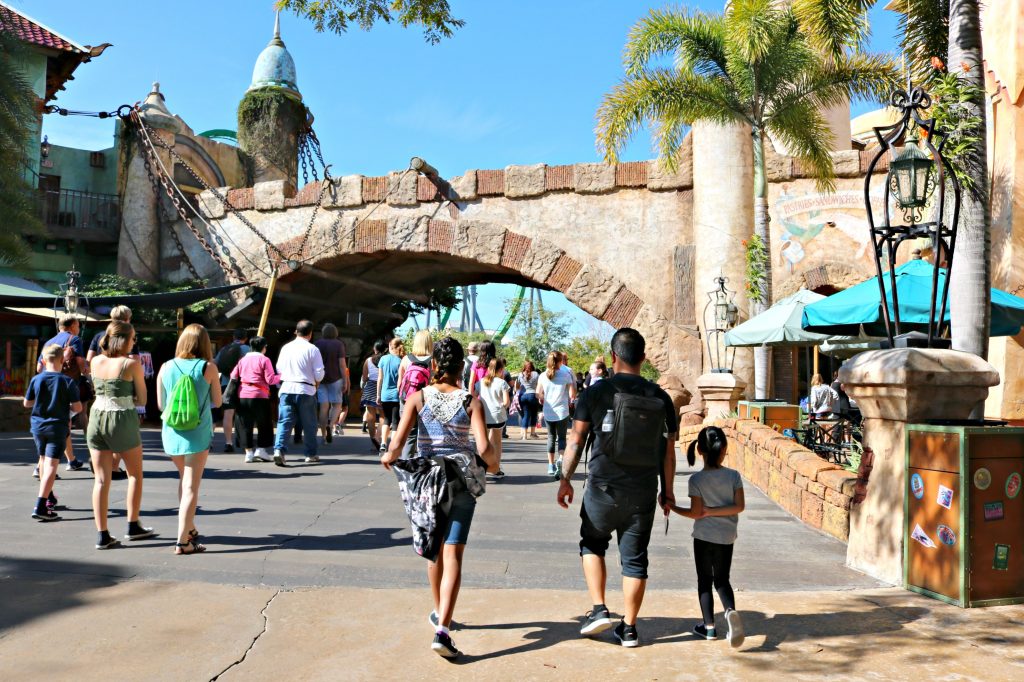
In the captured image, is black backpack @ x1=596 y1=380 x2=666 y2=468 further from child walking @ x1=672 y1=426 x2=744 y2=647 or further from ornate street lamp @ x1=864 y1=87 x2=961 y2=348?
ornate street lamp @ x1=864 y1=87 x2=961 y2=348

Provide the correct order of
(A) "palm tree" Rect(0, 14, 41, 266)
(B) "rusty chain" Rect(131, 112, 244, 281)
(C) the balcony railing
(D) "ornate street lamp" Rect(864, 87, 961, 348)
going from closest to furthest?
(D) "ornate street lamp" Rect(864, 87, 961, 348) → (A) "palm tree" Rect(0, 14, 41, 266) → (B) "rusty chain" Rect(131, 112, 244, 281) → (C) the balcony railing

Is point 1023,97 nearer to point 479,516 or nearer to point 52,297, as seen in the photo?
point 479,516

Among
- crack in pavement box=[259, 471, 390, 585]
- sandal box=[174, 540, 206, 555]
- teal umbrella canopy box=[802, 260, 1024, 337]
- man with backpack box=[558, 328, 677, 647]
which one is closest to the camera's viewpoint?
man with backpack box=[558, 328, 677, 647]

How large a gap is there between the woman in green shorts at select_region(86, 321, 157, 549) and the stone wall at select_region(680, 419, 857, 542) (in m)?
4.89

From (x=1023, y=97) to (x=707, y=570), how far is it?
1134cm

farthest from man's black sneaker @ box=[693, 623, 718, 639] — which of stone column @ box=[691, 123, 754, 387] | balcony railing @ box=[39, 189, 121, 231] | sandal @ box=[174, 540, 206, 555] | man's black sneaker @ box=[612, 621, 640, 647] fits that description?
balcony railing @ box=[39, 189, 121, 231]

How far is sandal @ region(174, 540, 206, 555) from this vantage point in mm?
5578

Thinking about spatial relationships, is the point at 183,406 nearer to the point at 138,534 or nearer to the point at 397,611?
the point at 138,534

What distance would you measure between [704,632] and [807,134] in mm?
12772

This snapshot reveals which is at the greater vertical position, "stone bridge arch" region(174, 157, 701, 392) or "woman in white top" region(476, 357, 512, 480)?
"stone bridge arch" region(174, 157, 701, 392)

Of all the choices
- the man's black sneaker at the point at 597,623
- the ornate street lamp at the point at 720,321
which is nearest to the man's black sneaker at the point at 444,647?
the man's black sneaker at the point at 597,623

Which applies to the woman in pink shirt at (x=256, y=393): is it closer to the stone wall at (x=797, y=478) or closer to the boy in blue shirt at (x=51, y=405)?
the boy in blue shirt at (x=51, y=405)

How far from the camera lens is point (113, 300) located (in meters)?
16.6

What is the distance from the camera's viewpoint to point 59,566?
5242 millimetres
